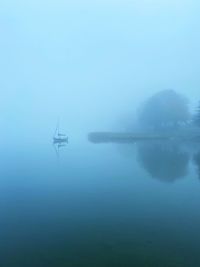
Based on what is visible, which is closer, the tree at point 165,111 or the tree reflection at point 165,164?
the tree reflection at point 165,164

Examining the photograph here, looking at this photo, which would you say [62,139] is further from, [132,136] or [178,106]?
[178,106]

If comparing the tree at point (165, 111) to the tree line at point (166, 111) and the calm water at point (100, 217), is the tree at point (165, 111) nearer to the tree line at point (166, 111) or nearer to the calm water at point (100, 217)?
the tree line at point (166, 111)

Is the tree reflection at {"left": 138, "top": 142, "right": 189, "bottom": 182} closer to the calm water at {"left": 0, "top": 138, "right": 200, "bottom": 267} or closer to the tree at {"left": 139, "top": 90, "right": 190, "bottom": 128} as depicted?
the calm water at {"left": 0, "top": 138, "right": 200, "bottom": 267}

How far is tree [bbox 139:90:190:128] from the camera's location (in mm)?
78250

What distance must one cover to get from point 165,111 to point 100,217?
205 feet

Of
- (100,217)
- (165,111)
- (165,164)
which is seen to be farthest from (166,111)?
(100,217)

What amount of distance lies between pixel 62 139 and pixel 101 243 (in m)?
59.8

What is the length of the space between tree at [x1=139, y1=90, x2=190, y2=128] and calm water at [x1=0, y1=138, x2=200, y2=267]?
45762 mm

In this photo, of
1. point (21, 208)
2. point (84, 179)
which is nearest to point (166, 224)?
point (21, 208)

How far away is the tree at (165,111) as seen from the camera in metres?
78.2

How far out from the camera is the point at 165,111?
78.2m

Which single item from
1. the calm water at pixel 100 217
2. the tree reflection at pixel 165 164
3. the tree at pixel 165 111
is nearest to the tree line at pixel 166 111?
the tree at pixel 165 111

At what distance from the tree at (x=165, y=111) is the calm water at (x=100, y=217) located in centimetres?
4576

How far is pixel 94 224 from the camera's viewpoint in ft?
55.6
